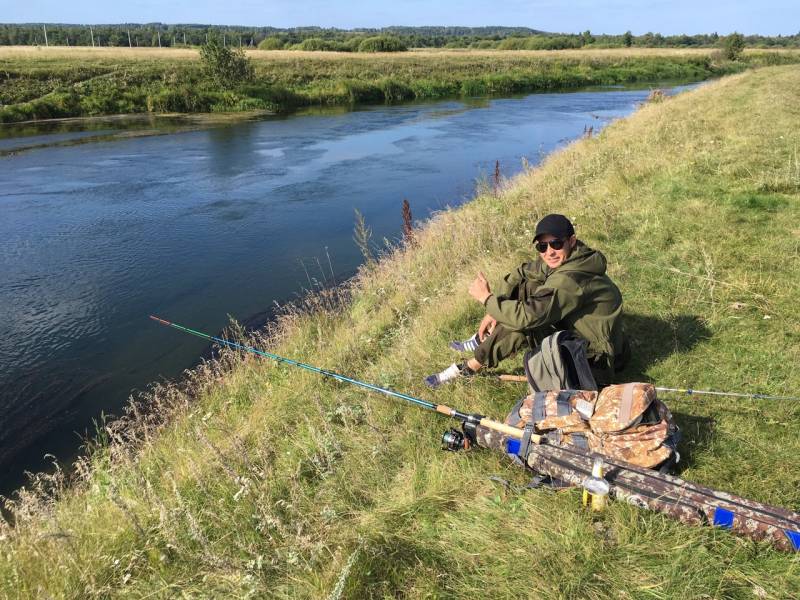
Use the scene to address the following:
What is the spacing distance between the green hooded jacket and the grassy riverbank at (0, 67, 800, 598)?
0.58 m

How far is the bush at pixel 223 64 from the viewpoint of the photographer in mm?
28625

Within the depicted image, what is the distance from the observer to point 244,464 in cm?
356

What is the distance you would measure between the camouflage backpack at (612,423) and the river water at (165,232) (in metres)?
4.73

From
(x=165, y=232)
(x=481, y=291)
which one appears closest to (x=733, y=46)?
(x=165, y=232)

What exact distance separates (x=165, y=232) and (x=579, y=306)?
9.65m

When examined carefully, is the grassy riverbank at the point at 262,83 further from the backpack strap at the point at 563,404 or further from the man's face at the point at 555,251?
the backpack strap at the point at 563,404

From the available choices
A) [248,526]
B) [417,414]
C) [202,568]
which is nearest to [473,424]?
[417,414]

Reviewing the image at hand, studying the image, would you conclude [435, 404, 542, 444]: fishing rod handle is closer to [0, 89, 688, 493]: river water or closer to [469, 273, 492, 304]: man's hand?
[469, 273, 492, 304]: man's hand

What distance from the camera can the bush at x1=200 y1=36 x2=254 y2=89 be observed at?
28.6m

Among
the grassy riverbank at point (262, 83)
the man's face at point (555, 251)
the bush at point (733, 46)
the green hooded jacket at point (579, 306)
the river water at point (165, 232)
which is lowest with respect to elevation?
the river water at point (165, 232)

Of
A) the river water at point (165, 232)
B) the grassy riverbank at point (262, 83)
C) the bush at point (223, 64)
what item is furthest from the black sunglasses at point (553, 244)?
the bush at point (223, 64)

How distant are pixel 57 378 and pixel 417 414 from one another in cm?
492

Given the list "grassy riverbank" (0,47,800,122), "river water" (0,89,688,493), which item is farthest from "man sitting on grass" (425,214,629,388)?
"grassy riverbank" (0,47,800,122)

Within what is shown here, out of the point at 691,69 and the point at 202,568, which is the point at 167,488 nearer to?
the point at 202,568
